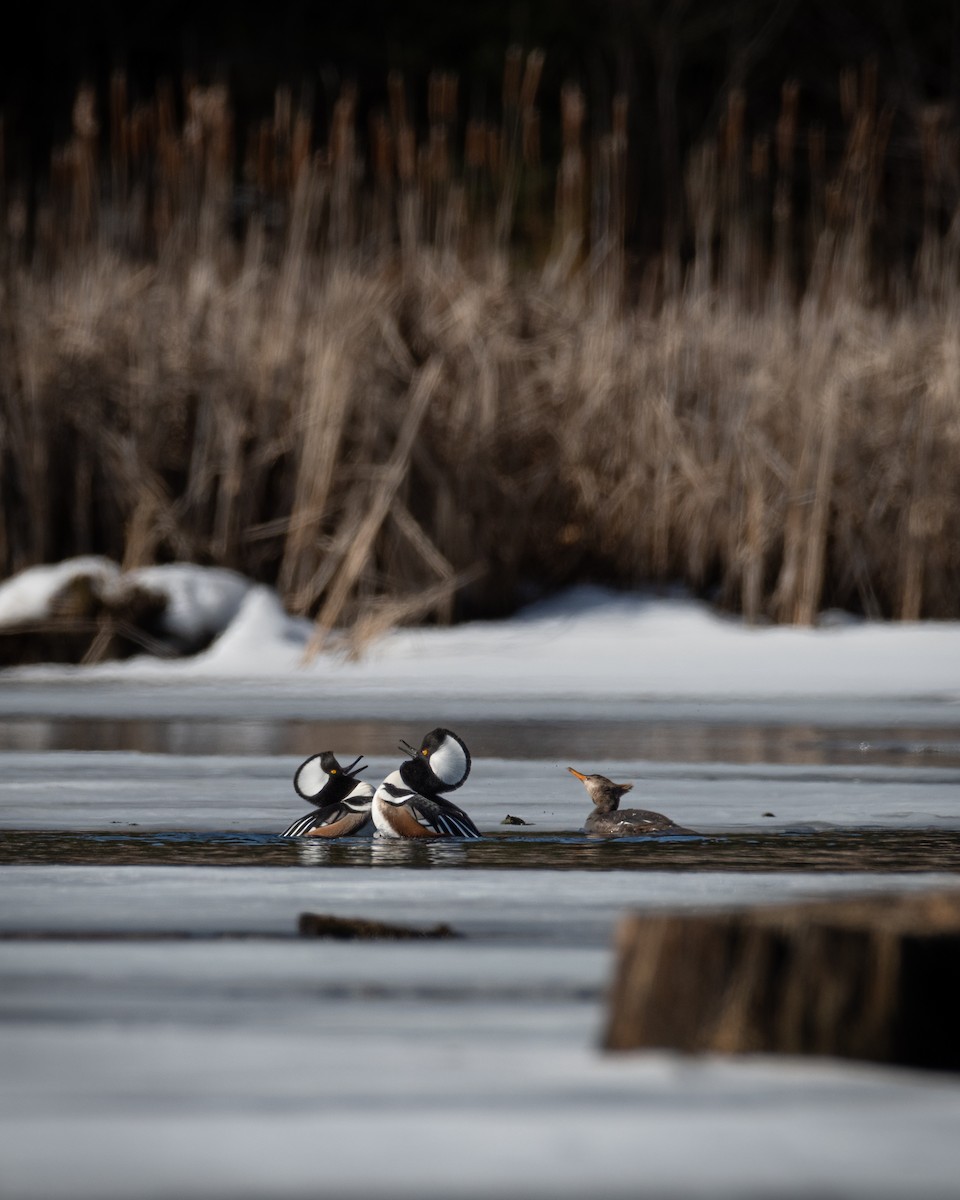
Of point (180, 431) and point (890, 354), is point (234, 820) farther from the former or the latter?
point (890, 354)

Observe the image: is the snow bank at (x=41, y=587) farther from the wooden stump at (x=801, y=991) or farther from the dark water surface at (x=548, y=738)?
the wooden stump at (x=801, y=991)

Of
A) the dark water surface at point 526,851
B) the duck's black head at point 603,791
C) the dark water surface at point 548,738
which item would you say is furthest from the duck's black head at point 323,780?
the dark water surface at point 548,738

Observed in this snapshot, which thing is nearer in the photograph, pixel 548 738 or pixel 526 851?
pixel 526 851

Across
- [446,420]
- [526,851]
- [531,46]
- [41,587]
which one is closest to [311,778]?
[526,851]

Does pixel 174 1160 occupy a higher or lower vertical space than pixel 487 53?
lower

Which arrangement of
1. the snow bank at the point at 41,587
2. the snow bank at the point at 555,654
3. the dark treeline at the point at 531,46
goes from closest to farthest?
the snow bank at the point at 555,654 → the snow bank at the point at 41,587 → the dark treeline at the point at 531,46

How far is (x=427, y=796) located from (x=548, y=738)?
1530 millimetres

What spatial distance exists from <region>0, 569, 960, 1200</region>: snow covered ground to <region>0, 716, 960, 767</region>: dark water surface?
5 centimetres

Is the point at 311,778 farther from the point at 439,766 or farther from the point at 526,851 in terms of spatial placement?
the point at 526,851

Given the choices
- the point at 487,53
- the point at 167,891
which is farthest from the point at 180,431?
the point at 487,53

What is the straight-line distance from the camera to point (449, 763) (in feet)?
10.2

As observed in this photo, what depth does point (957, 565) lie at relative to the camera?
6648 mm

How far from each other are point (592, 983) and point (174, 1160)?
68 centimetres

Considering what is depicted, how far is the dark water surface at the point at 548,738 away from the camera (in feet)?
14.1
